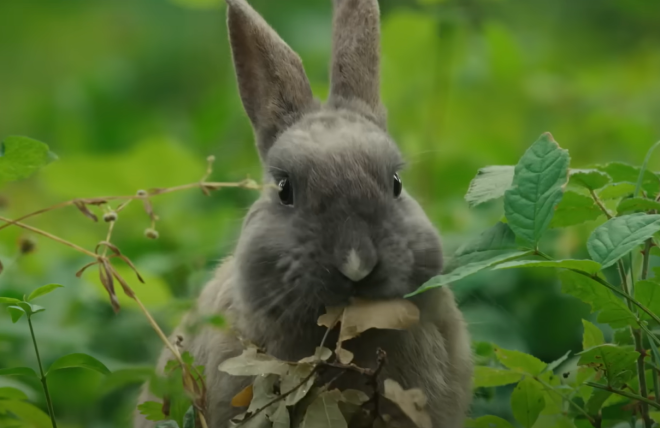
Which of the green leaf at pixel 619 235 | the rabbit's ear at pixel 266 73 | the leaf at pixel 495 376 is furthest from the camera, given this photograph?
the rabbit's ear at pixel 266 73

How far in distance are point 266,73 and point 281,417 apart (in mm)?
990

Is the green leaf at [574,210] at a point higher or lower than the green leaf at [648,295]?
higher

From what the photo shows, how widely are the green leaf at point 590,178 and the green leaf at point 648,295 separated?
230mm

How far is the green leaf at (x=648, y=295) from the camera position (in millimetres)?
1894

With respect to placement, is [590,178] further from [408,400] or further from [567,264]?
[408,400]

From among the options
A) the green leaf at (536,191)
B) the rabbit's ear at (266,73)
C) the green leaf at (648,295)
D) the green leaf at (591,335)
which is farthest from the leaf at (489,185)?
the rabbit's ear at (266,73)

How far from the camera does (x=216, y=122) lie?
4.44 metres

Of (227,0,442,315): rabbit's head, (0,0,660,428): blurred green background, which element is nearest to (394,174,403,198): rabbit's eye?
(227,0,442,315): rabbit's head

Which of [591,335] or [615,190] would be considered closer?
[615,190]

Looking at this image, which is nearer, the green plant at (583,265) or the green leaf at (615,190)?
the green plant at (583,265)

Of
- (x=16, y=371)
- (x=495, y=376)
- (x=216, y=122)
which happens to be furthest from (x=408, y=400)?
(x=216, y=122)

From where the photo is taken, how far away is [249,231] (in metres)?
2.36

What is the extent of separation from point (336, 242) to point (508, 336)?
1.27m

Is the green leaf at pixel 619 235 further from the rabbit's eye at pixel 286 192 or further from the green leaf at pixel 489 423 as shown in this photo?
the rabbit's eye at pixel 286 192
